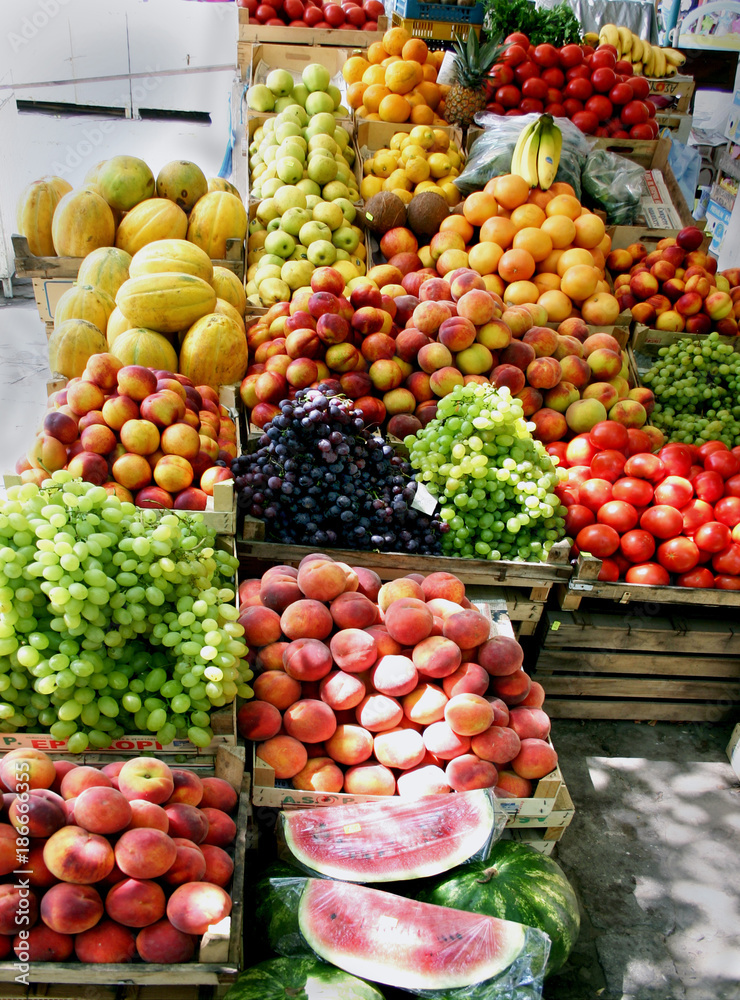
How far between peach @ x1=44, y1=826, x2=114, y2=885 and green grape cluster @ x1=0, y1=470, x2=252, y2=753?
38cm

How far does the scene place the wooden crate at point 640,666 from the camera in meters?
2.80

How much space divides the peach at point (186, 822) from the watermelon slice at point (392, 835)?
1.22 feet

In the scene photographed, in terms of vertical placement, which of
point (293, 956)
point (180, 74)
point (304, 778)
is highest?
point (180, 74)

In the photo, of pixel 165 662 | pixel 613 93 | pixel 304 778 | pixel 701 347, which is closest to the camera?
pixel 165 662

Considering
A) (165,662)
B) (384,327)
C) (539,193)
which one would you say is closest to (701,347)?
(539,193)

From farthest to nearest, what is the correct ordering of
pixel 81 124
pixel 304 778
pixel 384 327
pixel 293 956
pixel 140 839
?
1. pixel 81 124
2. pixel 384 327
3. pixel 304 778
4. pixel 293 956
5. pixel 140 839

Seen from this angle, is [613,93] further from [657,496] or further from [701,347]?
[657,496]

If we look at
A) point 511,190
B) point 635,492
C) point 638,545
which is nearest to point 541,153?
point 511,190

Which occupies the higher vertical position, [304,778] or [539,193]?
[539,193]

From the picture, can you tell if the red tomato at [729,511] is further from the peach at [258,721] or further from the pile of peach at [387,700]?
the peach at [258,721]

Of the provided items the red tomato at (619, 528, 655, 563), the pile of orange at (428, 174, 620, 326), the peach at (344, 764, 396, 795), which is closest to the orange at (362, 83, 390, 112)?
the pile of orange at (428, 174, 620, 326)

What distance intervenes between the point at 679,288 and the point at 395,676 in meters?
3.05

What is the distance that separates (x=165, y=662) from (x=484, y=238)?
2862 millimetres

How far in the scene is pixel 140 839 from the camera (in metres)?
1.29
